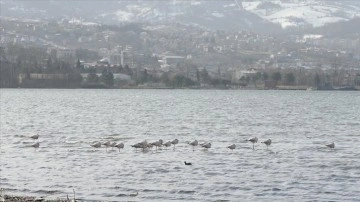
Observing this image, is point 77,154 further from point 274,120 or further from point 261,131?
point 274,120

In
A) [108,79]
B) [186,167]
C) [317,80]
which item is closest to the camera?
[186,167]

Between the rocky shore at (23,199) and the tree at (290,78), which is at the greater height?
the tree at (290,78)

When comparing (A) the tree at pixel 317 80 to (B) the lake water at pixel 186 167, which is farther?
(A) the tree at pixel 317 80

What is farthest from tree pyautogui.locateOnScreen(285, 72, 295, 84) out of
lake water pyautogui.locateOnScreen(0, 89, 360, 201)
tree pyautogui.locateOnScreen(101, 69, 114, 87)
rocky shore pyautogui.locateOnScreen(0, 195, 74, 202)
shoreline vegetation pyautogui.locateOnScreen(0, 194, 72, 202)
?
rocky shore pyautogui.locateOnScreen(0, 195, 74, 202)

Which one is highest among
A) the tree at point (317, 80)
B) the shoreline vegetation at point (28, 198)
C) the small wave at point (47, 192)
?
the tree at point (317, 80)

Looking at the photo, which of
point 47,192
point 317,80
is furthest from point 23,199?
point 317,80

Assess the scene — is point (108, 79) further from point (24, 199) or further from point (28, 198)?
point (24, 199)

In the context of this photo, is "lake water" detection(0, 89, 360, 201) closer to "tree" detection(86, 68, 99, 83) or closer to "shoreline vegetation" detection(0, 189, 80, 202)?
"shoreline vegetation" detection(0, 189, 80, 202)

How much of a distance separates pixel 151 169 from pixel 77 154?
718 centimetres

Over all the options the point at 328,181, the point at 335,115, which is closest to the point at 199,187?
the point at 328,181

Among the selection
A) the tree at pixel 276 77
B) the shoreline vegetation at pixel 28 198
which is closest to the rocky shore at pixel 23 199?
the shoreline vegetation at pixel 28 198

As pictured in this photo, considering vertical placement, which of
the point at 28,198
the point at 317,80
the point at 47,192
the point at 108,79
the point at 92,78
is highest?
the point at 92,78

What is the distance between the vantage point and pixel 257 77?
195875 mm

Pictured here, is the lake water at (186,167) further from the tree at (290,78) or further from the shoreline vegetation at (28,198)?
the tree at (290,78)
